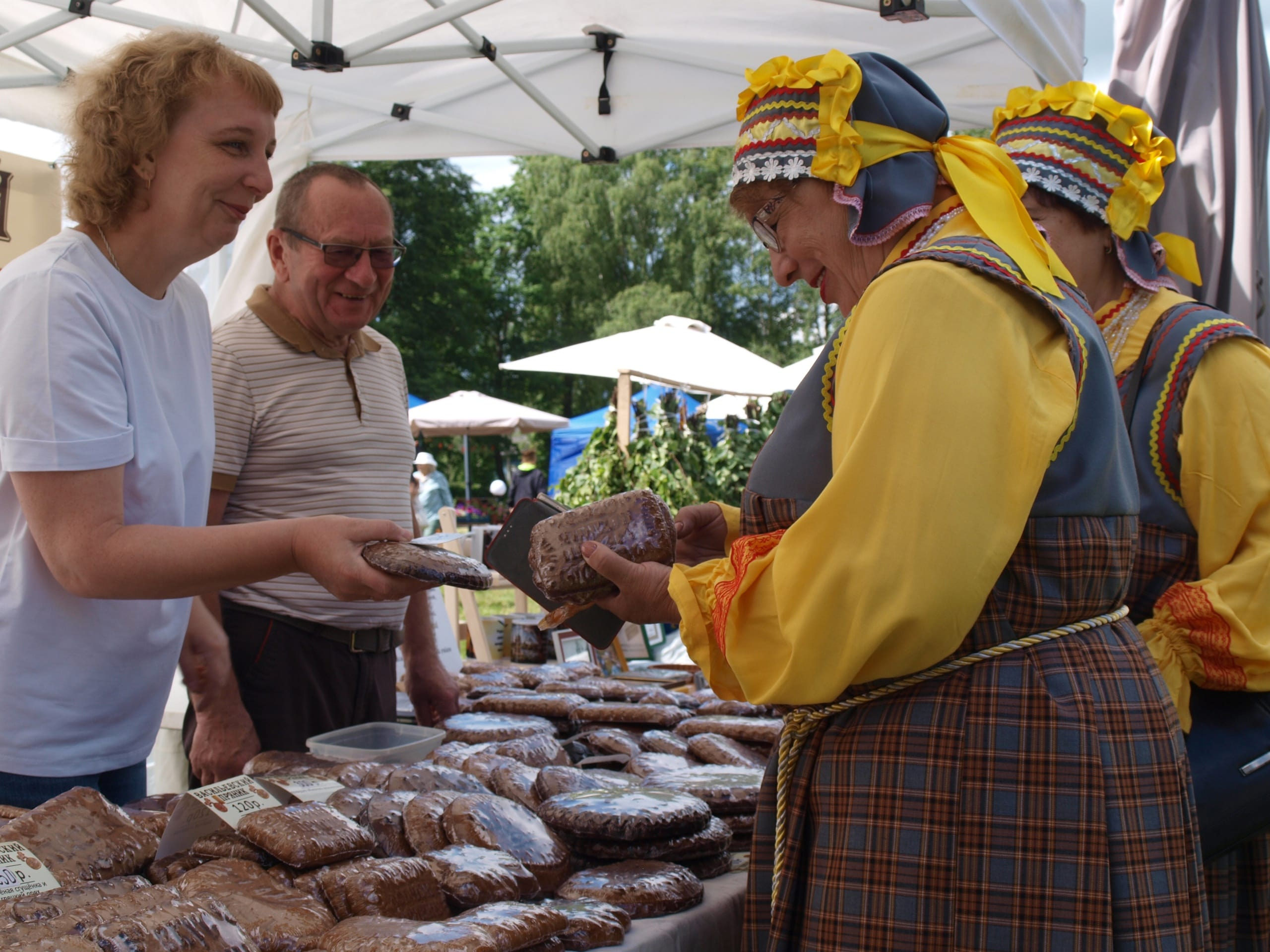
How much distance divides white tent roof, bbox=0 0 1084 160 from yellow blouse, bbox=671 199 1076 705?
2.32 metres

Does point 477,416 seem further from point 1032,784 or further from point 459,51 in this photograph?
point 1032,784

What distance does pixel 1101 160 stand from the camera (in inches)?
78.8

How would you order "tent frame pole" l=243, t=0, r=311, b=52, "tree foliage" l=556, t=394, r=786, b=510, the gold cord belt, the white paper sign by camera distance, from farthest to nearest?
"tree foliage" l=556, t=394, r=786, b=510
the white paper sign
"tent frame pole" l=243, t=0, r=311, b=52
the gold cord belt

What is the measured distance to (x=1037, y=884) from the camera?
3.93 ft

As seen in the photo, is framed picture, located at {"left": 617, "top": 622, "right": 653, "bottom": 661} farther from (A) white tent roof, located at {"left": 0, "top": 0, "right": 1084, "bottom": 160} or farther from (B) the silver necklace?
(B) the silver necklace

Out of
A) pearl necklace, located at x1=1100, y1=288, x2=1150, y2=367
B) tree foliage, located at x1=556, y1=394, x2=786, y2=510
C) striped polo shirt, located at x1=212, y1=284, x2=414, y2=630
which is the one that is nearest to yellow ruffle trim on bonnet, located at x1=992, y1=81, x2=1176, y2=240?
pearl necklace, located at x1=1100, y1=288, x2=1150, y2=367

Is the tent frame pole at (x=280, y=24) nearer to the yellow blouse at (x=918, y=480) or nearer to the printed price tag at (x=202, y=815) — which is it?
the printed price tag at (x=202, y=815)

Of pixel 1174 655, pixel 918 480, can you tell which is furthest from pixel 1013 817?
pixel 1174 655

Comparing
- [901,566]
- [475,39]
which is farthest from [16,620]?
[475,39]

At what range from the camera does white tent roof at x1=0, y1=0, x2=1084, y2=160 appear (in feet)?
12.1

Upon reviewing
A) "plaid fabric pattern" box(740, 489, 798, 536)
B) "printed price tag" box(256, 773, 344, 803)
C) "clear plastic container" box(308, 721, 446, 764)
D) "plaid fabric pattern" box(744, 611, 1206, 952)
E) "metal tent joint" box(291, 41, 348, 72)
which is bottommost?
"clear plastic container" box(308, 721, 446, 764)

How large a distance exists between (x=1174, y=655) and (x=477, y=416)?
15.1m

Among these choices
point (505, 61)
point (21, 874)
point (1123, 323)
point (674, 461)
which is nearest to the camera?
point (21, 874)

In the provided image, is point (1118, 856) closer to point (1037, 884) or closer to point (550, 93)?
point (1037, 884)
